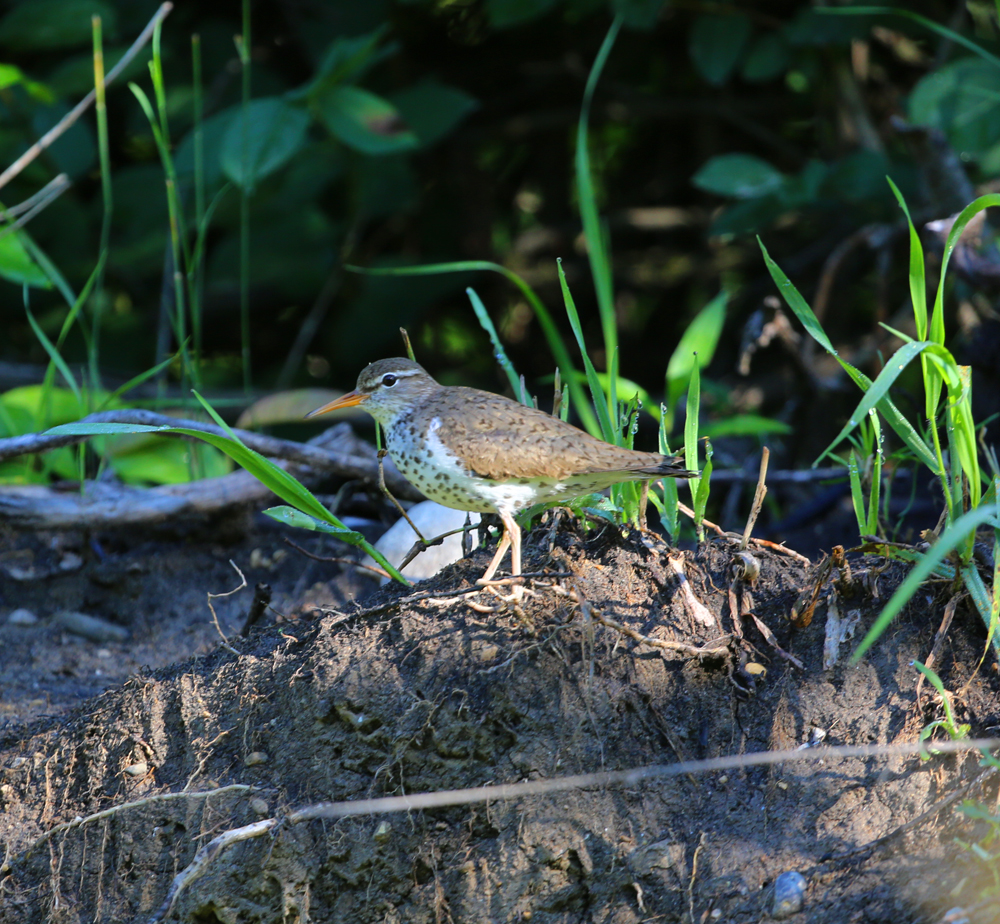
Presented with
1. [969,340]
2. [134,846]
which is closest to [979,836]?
[134,846]

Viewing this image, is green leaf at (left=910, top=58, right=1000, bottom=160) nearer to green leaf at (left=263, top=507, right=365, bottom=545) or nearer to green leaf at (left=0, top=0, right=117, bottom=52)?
green leaf at (left=263, top=507, right=365, bottom=545)

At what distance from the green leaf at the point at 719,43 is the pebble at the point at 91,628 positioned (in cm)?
393

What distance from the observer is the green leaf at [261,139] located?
4.30 metres

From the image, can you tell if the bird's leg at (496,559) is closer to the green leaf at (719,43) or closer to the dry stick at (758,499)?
the dry stick at (758,499)

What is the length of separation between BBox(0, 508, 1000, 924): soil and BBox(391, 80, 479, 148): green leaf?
10.9 feet

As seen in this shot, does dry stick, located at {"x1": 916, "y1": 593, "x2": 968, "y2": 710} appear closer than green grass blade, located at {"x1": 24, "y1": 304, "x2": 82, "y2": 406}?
Yes

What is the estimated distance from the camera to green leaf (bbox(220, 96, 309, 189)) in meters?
4.30

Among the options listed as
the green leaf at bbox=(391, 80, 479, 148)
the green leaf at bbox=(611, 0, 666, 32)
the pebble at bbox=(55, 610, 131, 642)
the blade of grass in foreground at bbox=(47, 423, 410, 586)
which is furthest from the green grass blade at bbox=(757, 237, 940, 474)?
the green leaf at bbox=(391, 80, 479, 148)

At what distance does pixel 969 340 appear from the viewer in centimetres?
447

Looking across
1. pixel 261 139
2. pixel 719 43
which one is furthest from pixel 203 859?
pixel 719 43

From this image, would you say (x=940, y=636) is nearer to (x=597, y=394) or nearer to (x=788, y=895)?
(x=788, y=895)

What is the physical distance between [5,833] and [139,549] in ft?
5.77

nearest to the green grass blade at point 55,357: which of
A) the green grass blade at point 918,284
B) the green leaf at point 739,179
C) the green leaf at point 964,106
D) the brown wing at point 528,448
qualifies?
the brown wing at point 528,448

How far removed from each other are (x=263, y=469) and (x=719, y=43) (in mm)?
3798
